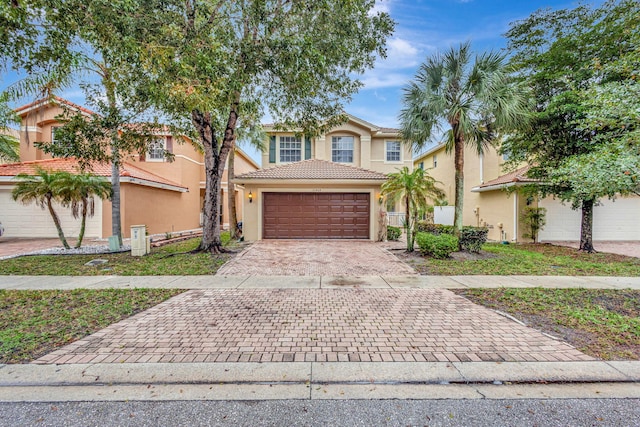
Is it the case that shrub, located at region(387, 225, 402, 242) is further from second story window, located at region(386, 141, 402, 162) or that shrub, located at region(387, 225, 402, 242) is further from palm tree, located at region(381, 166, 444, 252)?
second story window, located at region(386, 141, 402, 162)

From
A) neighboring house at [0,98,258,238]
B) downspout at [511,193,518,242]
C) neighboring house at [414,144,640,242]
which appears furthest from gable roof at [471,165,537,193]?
neighboring house at [0,98,258,238]

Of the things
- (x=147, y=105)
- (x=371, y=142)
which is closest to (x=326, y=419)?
(x=147, y=105)

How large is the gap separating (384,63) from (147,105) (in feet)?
27.3

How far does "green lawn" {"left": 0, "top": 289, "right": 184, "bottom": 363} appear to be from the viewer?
369 cm

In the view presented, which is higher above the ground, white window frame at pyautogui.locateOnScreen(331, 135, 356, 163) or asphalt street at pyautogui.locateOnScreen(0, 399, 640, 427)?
white window frame at pyautogui.locateOnScreen(331, 135, 356, 163)

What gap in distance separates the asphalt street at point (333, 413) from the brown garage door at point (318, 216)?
11.5m

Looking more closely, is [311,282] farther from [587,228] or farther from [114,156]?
[587,228]

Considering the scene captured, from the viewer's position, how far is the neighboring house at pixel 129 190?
46.4 ft

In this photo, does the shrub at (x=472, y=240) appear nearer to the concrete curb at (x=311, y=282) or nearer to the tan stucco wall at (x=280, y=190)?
the concrete curb at (x=311, y=282)

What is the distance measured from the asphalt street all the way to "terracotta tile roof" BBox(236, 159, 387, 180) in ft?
37.8

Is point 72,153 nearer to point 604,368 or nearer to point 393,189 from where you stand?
point 393,189

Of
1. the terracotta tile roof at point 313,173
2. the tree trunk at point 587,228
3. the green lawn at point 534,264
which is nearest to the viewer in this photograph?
the green lawn at point 534,264

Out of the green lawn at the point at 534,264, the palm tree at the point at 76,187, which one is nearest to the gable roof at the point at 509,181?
the green lawn at the point at 534,264

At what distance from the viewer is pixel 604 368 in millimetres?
3201
